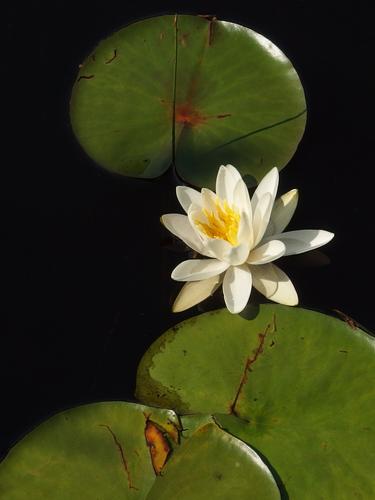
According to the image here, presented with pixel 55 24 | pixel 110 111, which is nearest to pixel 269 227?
pixel 110 111

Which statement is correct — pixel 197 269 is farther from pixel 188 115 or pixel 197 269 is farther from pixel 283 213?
pixel 188 115

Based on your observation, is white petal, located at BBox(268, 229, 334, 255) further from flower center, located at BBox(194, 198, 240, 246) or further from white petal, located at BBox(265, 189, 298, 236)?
flower center, located at BBox(194, 198, 240, 246)

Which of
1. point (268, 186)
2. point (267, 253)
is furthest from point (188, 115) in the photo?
point (267, 253)

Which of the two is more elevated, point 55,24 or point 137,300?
point 55,24

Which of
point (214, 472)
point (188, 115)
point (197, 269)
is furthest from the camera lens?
point (188, 115)

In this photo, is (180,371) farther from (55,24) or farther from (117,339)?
(55,24)

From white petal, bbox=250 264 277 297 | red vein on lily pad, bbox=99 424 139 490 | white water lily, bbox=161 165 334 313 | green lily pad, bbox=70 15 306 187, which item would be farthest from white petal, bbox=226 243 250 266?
red vein on lily pad, bbox=99 424 139 490
